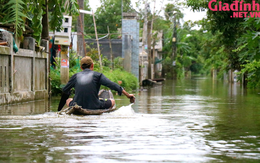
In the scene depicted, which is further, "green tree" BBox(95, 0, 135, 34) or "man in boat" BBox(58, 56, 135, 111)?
"green tree" BBox(95, 0, 135, 34)

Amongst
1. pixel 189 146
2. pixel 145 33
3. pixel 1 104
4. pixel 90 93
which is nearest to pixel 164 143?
pixel 189 146

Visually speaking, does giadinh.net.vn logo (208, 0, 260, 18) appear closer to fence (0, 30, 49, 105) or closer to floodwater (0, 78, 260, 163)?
fence (0, 30, 49, 105)

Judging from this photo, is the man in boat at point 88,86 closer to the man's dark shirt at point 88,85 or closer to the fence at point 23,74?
the man's dark shirt at point 88,85

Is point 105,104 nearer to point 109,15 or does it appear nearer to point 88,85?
point 88,85

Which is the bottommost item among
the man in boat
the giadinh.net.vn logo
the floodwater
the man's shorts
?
the floodwater

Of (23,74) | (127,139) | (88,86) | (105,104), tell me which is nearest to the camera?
(127,139)

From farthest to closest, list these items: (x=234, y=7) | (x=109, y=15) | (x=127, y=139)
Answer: (x=109, y=15), (x=234, y=7), (x=127, y=139)

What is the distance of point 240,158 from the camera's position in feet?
20.9

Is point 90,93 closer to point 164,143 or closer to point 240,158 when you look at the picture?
point 164,143

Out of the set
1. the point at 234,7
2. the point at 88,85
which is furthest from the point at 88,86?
the point at 234,7

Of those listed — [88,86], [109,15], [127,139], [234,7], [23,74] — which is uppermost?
[109,15]

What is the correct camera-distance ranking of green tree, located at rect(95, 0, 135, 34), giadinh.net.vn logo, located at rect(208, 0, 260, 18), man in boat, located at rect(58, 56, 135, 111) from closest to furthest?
man in boat, located at rect(58, 56, 135, 111) < giadinh.net.vn logo, located at rect(208, 0, 260, 18) < green tree, located at rect(95, 0, 135, 34)

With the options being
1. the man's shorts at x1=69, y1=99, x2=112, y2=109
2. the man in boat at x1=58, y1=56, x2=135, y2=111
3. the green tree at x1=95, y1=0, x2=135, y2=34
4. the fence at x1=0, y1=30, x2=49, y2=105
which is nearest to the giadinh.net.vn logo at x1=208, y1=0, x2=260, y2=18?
the fence at x1=0, y1=30, x2=49, y2=105

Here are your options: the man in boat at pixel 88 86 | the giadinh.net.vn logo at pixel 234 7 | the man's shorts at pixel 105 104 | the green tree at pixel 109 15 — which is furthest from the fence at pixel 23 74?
the green tree at pixel 109 15
